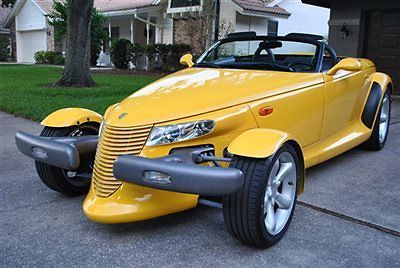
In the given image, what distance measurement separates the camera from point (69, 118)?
3.69 m

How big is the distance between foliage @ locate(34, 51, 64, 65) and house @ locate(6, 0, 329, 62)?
5.31 feet

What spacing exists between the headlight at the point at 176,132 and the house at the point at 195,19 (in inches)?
468

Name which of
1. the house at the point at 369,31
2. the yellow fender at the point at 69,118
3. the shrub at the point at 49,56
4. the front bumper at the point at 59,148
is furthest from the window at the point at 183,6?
the front bumper at the point at 59,148

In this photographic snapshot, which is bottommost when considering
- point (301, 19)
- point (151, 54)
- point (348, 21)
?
point (151, 54)

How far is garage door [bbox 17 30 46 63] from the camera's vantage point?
95.9ft

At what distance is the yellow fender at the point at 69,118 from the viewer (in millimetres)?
3641

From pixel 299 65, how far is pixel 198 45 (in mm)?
14066

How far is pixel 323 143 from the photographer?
167 inches

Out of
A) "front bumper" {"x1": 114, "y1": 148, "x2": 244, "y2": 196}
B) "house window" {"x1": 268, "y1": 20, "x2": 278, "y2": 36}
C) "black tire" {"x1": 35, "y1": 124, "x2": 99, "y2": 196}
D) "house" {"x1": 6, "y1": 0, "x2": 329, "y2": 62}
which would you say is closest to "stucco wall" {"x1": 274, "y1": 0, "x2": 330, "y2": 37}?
"house" {"x1": 6, "y1": 0, "x2": 329, "y2": 62}

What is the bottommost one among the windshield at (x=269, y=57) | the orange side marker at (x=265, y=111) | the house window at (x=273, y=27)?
the orange side marker at (x=265, y=111)

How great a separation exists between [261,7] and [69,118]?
55.5 ft

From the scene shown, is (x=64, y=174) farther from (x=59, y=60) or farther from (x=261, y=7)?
(x=59, y=60)

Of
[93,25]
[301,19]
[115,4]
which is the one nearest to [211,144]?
[93,25]

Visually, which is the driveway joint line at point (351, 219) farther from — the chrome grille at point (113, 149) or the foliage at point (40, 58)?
the foliage at point (40, 58)
